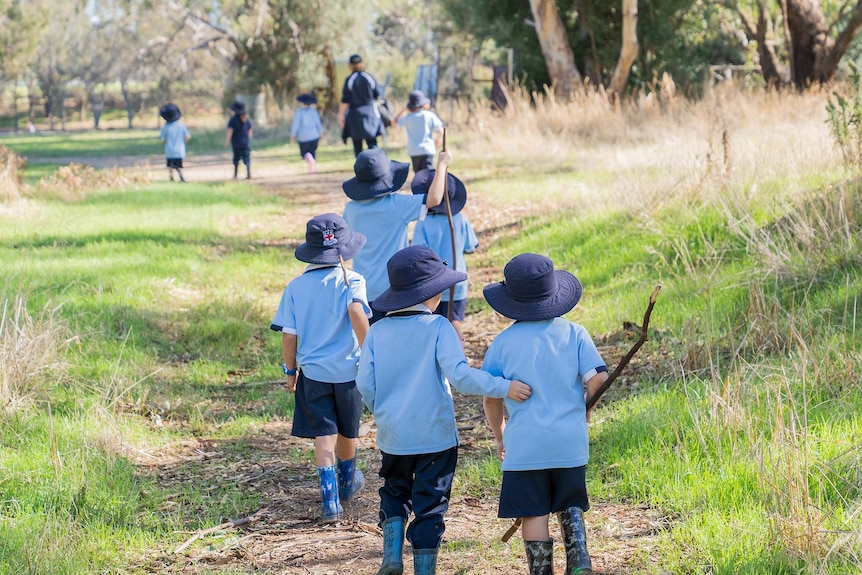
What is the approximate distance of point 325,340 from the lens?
4.87m

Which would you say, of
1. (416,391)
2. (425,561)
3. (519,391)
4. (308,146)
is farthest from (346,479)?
(308,146)

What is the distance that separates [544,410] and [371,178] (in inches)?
113

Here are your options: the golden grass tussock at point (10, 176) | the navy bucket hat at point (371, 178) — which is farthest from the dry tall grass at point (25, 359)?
the golden grass tussock at point (10, 176)

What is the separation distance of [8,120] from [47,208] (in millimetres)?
57715

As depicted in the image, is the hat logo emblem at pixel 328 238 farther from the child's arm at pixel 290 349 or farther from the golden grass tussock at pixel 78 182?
the golden grass tussock at pixel 78 182

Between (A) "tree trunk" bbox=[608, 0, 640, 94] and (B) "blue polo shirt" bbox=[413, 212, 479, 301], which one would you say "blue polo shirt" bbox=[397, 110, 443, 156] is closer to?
(B) "blue polo shirt" bbox=[413, 212, 479, 301]

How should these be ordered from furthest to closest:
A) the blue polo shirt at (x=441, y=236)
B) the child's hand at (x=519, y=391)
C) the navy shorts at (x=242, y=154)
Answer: the navy shorts at (x=242, y=154), the blue polo shirt at (x=441, y=236), the child's hand at (x=519, y=391)

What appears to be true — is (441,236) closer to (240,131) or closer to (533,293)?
(533,293)

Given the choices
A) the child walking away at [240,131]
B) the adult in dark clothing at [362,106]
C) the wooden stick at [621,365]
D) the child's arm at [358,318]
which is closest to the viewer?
the wooden stick at [621,365]

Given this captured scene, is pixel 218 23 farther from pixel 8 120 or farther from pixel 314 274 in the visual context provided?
pixel 314 274

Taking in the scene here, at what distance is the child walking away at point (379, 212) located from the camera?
6254mm

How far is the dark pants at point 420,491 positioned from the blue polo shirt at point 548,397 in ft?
1.38

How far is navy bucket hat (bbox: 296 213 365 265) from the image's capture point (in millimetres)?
4898

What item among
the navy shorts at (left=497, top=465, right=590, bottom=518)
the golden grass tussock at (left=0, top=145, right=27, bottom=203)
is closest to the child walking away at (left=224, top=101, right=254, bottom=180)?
the golden grass tussock at (left=0, top=145, right=27, bottom=203)
